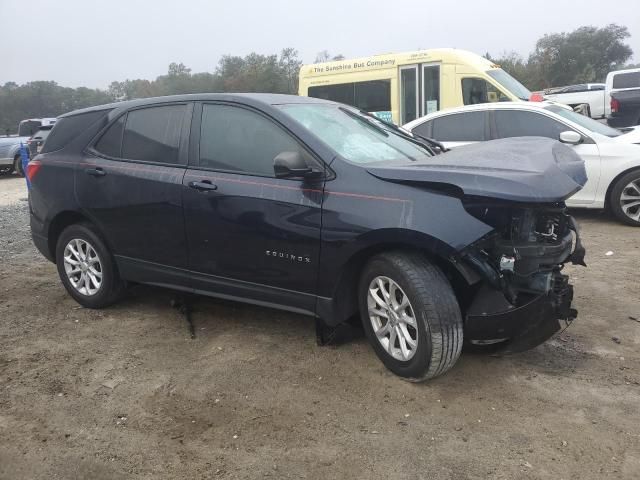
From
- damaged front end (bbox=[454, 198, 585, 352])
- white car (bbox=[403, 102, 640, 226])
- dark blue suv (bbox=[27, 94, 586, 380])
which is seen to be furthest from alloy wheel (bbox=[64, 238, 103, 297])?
white car (bbox=[403, 102, 640, 226])

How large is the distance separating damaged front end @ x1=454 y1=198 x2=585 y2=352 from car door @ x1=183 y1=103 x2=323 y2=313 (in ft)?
3.23

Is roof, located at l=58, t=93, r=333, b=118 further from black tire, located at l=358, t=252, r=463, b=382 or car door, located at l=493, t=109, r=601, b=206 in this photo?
car door, located at l=493, t=109, r=601, b=206

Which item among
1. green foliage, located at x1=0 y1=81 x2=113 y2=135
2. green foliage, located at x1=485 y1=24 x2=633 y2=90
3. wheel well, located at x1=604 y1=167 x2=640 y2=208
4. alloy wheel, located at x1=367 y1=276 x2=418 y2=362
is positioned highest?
green foliage, located at x1=485 y1=24 x2=633 y2=90

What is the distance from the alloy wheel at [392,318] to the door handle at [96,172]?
97.7 inches

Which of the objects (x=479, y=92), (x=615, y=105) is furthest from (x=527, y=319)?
(x=615, y=105)

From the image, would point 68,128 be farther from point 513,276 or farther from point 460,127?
point 460,127

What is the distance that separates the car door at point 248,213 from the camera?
365 centimetres

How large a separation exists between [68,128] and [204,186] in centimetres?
185

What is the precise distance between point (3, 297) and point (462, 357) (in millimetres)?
4311

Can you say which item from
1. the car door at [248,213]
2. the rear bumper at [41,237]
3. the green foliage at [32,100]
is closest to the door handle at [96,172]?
the rear bumper at [41,237]

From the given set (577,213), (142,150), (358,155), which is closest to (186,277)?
(142,150)

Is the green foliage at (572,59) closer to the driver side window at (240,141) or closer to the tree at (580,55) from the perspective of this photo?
the tree at (580,55)

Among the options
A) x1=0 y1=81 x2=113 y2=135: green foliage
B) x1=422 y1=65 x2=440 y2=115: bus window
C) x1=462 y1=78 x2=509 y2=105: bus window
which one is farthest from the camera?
x1=0 y1=81 x2=113 y2=135: green foliage

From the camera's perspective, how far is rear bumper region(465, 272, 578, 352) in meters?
Answer: 3.16
